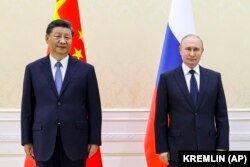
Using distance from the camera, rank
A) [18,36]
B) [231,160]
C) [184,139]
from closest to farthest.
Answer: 1. [231,160]
2. [184,139]
3. [18,36]

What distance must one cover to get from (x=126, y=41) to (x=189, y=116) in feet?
4.65

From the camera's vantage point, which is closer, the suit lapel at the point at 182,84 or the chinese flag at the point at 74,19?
the suit lapel at the point at 182,84

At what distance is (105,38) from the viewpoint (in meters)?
3.40

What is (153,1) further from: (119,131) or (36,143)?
(36,143)

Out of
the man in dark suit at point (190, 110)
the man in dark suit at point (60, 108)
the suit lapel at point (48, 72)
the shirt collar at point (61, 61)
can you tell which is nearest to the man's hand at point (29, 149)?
the man in dark suit at point (60, 108)

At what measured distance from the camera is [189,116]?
2162 millimetres

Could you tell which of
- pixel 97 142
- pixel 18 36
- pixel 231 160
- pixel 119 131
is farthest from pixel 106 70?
pixel 231 160

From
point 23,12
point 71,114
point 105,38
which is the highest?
point 23,12

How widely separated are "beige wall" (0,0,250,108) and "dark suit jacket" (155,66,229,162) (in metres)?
1.18

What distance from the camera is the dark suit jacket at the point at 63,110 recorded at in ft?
7.03

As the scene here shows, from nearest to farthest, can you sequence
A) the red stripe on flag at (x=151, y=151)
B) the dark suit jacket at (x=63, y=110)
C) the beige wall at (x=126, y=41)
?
the dark suit jacket at (x=63, y=110)
the red stripe on flag at (x=151, y=151)
the beige wall at (x=126, y=41)

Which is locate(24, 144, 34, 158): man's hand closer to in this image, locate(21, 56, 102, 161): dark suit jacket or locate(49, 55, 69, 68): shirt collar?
locate(21, 56, 102, 161): dark suit jacket

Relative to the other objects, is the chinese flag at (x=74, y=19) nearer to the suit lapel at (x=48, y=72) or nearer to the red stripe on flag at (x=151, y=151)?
the red stripe on flag at (x=151, y=151)

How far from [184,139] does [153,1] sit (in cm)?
165
